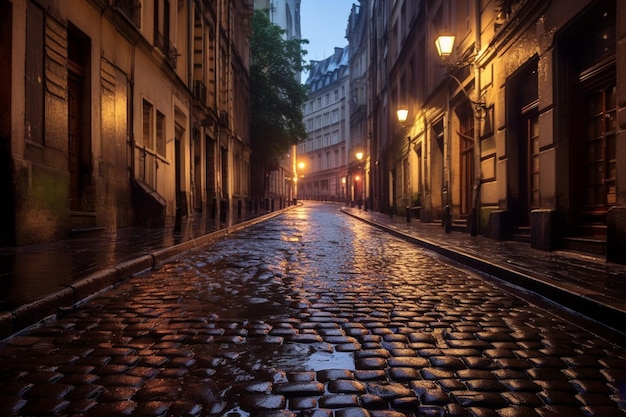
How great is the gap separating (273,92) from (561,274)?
33.6m

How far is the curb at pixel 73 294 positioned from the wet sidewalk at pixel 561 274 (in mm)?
4216

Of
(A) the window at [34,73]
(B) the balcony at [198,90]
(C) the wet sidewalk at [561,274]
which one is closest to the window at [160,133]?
(B) the balcony at [198,90]

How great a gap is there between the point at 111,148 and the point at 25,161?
3742mm

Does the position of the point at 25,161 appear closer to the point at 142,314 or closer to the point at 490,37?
the point at 142,314

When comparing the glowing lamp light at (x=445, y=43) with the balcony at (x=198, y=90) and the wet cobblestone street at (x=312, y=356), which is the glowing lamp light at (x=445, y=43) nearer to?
the wet cobblestone street at (x=312, y=356)

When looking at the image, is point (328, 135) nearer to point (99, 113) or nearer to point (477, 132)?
point (477, 132)

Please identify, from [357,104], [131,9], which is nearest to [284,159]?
[357,104]

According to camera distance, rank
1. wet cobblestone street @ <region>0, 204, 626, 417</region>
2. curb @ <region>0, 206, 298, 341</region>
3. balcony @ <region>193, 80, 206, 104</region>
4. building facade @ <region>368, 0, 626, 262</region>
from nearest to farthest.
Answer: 1. wet cobblestone street @ <region>0, 204, 626, 417</region>
2. curb @ <region>0, 206, 298, 341</region>
3. building facade @ <region>368, 0, 626, 262</region>
4. balcony @ <region>193, 80, 206, 104</region>

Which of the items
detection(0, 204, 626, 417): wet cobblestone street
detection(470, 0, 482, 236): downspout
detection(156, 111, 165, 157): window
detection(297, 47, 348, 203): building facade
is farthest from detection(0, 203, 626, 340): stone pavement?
detection(297, 47, 348, 203): building facade

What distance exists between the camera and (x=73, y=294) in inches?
178

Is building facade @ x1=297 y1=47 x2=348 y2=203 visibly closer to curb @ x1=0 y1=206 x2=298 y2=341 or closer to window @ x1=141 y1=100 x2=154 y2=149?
window @ x1=141 y1=100 x2=154 y2=149

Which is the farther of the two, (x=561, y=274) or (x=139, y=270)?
(x=139, y=270)

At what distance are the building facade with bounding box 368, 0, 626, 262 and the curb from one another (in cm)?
577

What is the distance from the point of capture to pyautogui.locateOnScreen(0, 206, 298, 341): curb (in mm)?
3596
